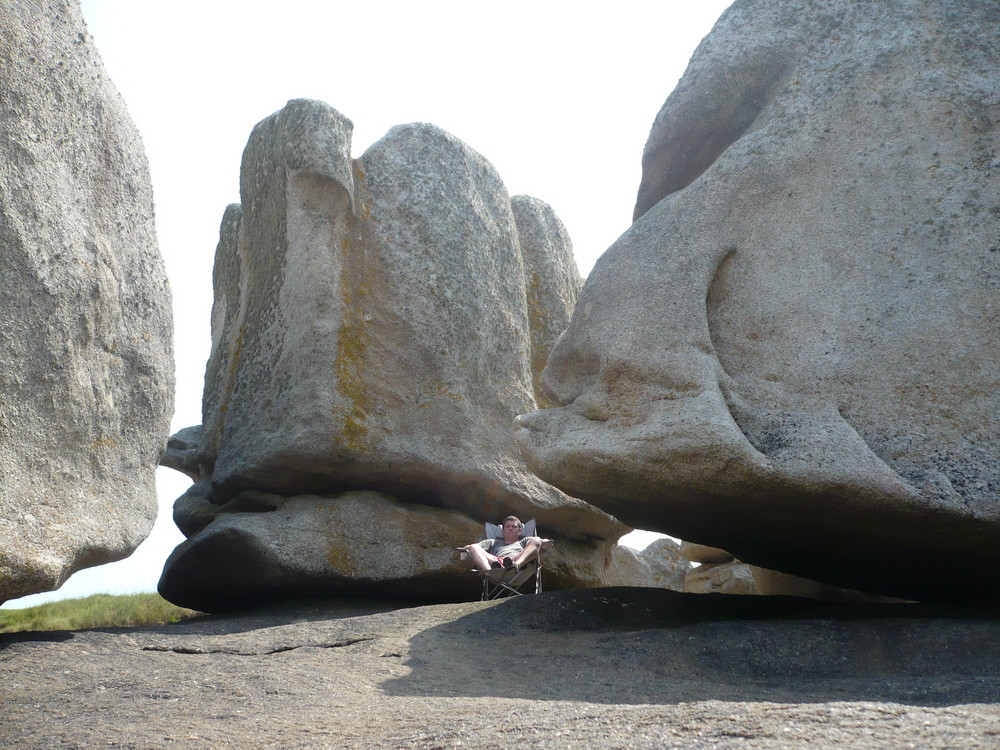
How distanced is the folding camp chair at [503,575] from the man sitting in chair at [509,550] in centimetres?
4

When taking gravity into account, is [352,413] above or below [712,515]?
above

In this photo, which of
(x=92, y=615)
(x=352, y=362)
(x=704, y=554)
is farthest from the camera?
(x=704, y=554)

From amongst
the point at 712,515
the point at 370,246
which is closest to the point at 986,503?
the point at 712,515

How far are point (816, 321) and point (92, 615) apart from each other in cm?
635

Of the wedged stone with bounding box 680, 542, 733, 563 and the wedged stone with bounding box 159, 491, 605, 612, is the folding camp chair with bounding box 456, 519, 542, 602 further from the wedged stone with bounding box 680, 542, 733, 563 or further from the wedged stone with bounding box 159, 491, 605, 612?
the wedged stone with bounding box 680, 542, 733, 563

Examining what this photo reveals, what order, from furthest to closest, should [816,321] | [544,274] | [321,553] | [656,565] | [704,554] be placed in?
[656,565] < [704,554] < [544,274] < [321,553] < [816,321]

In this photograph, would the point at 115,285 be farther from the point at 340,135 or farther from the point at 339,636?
the point at 340,135

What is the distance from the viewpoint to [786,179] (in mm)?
6480

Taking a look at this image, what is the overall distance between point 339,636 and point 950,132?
15.7ft

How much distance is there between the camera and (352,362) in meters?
8.13

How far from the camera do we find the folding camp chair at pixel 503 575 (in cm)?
751

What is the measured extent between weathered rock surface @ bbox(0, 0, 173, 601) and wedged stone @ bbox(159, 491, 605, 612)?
127cm

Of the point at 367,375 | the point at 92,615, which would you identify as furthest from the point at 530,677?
the point at 92,615

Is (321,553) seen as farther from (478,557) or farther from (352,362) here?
(352,362)
